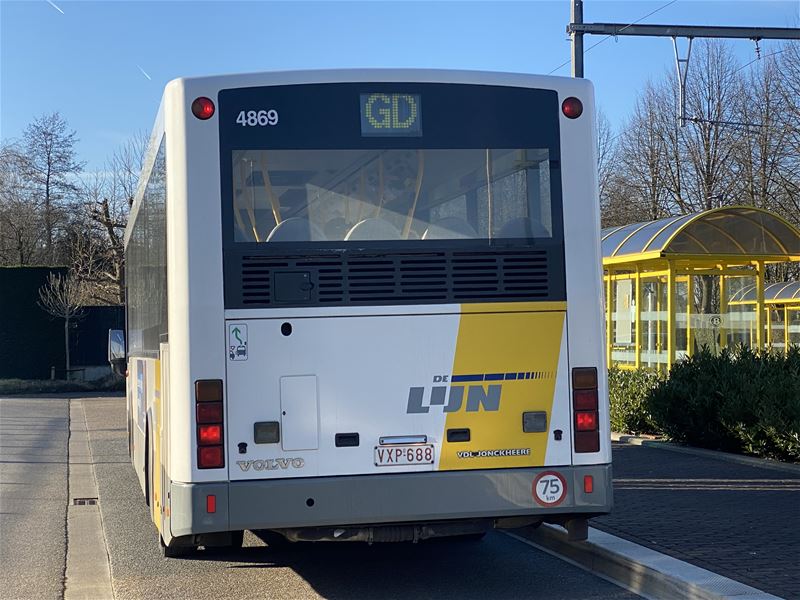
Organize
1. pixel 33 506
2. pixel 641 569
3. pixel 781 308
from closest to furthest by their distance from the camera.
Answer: pixel 641 569, pixel 33 506, pixel 781 308

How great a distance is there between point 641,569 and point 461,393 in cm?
186

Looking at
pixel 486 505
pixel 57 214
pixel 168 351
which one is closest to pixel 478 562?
pixel 486 505

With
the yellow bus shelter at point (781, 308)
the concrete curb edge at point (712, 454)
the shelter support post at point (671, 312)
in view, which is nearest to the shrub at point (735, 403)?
the concrete curb edge at point (712, 454)

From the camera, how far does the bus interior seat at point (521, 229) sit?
6730 millimetres

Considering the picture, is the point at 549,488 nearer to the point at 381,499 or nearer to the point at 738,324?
the point at 381,499

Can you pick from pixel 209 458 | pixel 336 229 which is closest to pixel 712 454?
pixel 336 229

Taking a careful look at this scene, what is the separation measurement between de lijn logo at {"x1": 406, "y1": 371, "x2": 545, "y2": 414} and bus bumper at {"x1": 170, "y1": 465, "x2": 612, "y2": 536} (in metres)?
0.40

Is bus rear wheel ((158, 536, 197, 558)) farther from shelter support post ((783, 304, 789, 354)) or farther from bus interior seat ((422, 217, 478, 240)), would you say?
shelter support post ((783, 304, 789, 354))

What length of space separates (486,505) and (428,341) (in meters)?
1.06

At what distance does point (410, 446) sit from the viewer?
652 centimetres

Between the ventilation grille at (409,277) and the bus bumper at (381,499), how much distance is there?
108 centimetres

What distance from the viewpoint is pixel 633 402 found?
15.4 m

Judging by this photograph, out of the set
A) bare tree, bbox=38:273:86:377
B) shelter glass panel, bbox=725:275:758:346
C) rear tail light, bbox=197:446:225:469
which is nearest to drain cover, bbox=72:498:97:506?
rear tail light, bbox=197:446:225:469

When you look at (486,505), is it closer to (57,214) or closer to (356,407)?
(356,407)
